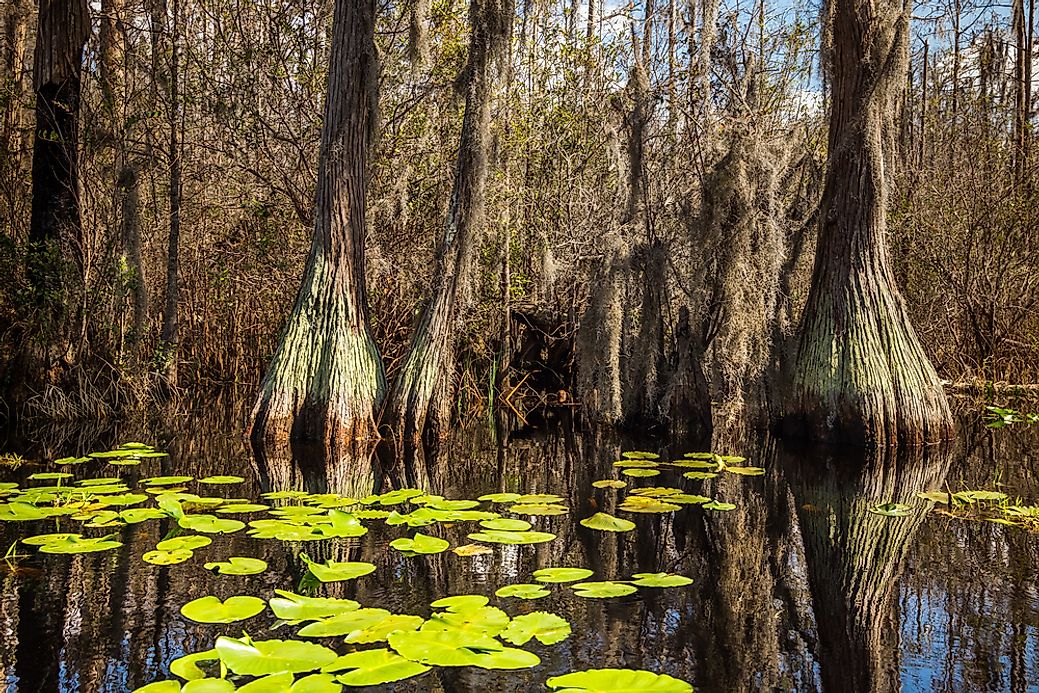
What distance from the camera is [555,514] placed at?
4332 millimetres

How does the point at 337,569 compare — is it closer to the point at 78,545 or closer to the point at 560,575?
the point at 560,575

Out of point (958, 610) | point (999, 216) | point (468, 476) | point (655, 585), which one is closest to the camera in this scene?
point (958, 610)

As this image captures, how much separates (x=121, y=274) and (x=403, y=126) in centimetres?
312

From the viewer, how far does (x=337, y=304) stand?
6.68m

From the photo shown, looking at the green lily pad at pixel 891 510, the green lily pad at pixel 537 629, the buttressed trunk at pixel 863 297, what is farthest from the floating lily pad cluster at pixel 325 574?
the buttressed trunk at pixel 863 297

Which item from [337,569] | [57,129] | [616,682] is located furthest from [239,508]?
[57,129]

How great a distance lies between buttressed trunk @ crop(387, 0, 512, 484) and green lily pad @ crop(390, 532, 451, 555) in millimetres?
3146

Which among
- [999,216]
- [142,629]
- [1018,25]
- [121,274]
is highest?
[1018,25]

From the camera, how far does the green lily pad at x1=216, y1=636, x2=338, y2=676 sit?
2.22 m

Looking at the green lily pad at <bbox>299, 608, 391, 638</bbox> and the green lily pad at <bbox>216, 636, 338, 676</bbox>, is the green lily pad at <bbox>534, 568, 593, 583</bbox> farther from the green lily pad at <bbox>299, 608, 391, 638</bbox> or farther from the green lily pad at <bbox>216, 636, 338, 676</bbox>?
the green lily pad at <bbox>216, 636, 338, 676</bbox>

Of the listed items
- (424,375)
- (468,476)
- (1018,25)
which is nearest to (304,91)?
(424,375)

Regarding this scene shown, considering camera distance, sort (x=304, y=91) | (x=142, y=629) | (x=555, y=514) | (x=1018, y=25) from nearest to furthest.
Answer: (x=142, y=629), (x=555, y=514), (x=304, y=91), (x=1018, y=25)

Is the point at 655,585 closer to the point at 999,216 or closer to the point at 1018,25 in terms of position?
the point at 999,216

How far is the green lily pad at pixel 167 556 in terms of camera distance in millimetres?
3352
